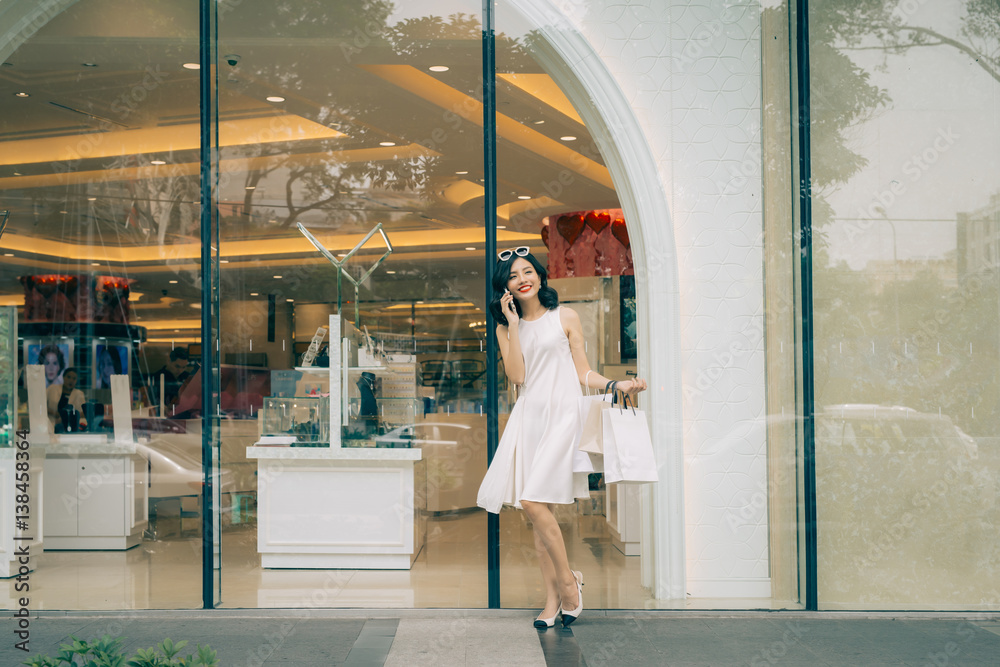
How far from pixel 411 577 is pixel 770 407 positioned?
2.24 m

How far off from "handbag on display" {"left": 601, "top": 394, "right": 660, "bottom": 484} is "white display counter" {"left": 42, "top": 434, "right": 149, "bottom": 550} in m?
3.57

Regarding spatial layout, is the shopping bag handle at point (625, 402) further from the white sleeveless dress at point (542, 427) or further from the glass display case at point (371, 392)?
the glass display case at point (371, 392)

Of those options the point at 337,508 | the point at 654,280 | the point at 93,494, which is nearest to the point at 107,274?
the point at 93,494

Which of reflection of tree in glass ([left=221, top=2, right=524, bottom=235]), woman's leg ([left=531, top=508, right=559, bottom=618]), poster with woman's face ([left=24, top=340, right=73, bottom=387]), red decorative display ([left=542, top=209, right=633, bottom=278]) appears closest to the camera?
woman's leg ([left=531, top=508, right=559, bottom=618])

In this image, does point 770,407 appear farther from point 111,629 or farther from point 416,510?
point 111,629

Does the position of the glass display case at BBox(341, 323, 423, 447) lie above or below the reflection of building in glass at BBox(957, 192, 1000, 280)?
below

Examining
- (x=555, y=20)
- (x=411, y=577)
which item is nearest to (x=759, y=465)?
(x=411, y=577)

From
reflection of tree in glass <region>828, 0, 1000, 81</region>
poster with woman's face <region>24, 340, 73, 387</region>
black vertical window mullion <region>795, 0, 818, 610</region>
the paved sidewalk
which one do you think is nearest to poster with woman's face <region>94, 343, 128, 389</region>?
poster with woman's face <region>24, 340, 73, 387</region>

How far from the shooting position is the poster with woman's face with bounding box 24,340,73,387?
17.9 feet

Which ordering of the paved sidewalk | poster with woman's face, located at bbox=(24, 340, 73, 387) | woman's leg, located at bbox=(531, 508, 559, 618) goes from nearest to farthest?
the paved sidewalk, woman's leg, located at bbox=(531, 508, 559, 618), poster with woman's face, located at bbox=(24, 340, 73, 387)

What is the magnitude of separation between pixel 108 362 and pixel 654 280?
4.10 meters

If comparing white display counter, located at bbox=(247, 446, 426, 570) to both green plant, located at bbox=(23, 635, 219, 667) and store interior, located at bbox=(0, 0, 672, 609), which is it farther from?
green plant, located at bbox=(23, 635, 219, 667)

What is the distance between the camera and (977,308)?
4004 mm

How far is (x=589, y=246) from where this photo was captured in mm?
6844
